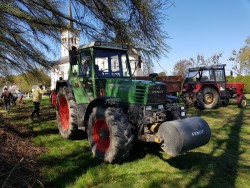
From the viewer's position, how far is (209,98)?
15312 mm

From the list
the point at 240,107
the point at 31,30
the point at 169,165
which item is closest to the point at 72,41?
the point at 31,30

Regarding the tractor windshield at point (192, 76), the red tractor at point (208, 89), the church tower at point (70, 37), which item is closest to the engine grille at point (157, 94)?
the church tower at point (70, 37)

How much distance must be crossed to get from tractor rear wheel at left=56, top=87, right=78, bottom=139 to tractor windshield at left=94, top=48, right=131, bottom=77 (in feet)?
3.75

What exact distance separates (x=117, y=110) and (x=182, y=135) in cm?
141

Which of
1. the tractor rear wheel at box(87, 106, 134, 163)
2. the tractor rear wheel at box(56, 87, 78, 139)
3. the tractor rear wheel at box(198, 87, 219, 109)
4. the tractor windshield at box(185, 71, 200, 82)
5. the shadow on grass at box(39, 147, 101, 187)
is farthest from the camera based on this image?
the tractor windshield at box(185, 71, 200, 82)

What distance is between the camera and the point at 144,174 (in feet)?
17.0

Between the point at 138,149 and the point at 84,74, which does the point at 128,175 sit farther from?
the point at 84,74

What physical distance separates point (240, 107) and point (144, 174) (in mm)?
12369

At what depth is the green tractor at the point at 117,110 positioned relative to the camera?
17.0ft

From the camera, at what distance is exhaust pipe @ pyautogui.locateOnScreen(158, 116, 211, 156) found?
4.88 meters

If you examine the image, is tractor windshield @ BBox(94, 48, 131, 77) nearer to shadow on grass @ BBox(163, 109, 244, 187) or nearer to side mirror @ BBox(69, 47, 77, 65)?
side mirror @ BBox(69, 47, 77, 65)

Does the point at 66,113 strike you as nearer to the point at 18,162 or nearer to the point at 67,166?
the point at 67,166

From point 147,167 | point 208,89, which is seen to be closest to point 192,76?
point 208,89

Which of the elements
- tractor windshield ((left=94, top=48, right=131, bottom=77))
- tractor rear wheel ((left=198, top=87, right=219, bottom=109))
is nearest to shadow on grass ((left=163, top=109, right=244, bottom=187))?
tractor windshield ((left=94, top=48, right=131, bottom=77))
